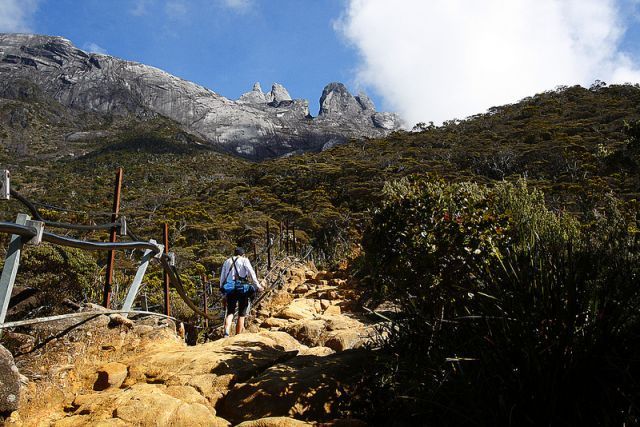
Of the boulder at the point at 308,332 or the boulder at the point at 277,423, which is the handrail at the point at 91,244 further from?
the boulder at the point at 308,332

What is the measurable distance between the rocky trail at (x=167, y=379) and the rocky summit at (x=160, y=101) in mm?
108270

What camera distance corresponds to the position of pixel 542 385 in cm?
244

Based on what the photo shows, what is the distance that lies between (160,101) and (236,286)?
436 feet

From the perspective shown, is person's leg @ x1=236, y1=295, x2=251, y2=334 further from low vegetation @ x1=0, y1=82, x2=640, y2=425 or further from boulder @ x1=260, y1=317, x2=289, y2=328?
boulder @ x1=260, y1=317, x2=289, y2=328

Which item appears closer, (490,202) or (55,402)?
(55,402)

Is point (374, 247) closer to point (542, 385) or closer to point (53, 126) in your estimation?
point (542, 385)

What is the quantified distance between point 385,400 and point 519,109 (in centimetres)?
5583

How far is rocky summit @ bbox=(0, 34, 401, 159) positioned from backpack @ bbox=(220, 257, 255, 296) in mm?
106491

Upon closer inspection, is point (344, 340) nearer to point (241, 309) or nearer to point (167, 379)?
point (241, 309)

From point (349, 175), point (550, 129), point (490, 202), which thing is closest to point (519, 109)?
point (550, 129)

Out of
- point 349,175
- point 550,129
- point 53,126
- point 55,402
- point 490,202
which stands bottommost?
point 55,402

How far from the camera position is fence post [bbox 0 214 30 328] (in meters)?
2.74

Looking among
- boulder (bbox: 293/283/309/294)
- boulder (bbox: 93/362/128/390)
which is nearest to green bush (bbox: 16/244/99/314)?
boulder (bbox: 293/283/309/294)

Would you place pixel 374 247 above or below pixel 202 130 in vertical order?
below
